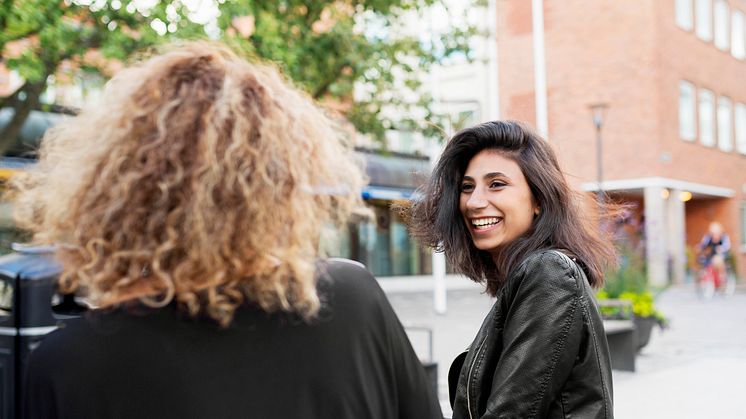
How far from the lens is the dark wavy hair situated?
2.04m

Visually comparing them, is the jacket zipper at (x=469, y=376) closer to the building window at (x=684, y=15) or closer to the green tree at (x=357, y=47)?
the green tree at (x=357, y=47)

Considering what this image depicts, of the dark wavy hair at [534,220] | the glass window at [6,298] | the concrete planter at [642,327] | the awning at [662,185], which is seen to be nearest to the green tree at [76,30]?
the glass window at [6,298]

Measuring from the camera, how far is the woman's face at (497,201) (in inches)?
83.6

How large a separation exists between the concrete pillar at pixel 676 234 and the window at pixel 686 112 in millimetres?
2258

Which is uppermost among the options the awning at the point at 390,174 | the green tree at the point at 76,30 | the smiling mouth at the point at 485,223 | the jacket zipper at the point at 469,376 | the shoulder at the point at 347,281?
the green tree at the point at 76,30

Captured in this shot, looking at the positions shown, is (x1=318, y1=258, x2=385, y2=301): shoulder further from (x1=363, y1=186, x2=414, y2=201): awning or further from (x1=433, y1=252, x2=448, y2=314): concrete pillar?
(x1=363, y1=186, x2=414, y2=201): awning

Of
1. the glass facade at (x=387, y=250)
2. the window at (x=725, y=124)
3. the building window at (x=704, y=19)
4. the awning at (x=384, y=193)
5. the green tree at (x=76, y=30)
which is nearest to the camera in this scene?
the green tree at (x=76, y=30)

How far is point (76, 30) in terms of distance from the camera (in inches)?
324

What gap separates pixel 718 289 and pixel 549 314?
19.9 m

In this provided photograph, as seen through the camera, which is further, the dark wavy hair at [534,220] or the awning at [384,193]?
the awning at [384,193]

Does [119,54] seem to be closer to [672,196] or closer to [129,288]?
[129,288]

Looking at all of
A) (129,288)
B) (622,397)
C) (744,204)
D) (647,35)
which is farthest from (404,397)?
(744,204)

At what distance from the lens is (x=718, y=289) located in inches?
776

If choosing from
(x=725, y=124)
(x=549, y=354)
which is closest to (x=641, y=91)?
(x=725, y=124)
